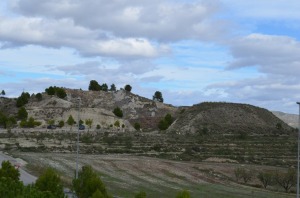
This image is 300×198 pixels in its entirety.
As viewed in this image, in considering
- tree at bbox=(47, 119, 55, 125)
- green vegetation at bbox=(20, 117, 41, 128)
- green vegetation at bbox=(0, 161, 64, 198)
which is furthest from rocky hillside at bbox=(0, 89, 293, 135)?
green vegetation at bbox=(0, 161, 64, 198)

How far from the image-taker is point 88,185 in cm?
2453

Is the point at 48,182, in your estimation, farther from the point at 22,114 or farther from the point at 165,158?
the point at 22,114

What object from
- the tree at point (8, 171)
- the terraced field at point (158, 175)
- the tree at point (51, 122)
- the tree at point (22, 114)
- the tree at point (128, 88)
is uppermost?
the tree at point (128, 88)

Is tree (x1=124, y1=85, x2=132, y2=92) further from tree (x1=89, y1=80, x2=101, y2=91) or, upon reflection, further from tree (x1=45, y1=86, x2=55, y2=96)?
tree (x1=45, y1=86, x2=55, y2=96)

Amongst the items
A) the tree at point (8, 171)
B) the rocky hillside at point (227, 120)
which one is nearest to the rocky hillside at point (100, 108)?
the rocky hillside at point (227, 120)

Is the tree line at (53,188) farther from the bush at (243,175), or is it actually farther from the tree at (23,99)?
the tree at (23,99)

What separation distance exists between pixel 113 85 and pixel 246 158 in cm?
12189

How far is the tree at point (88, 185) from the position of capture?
79.7 ft

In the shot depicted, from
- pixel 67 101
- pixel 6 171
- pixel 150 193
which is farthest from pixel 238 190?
pixel 67 101

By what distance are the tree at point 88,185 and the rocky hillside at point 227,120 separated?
276 ft

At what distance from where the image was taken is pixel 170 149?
82.0m

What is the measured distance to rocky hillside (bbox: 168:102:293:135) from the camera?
115m

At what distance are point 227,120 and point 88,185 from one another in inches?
4053

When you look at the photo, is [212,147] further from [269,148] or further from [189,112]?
[189,112]
